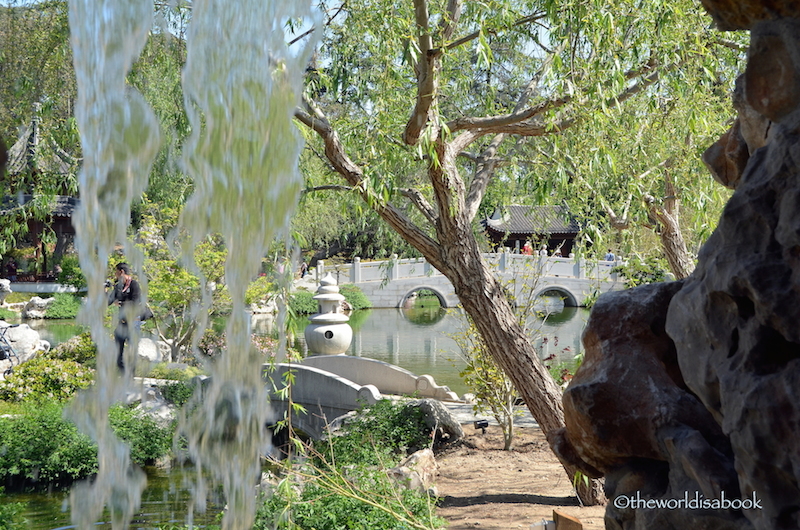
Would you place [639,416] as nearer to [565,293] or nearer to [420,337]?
[420,337]

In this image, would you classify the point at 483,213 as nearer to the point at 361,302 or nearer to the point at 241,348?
the point at 241,348

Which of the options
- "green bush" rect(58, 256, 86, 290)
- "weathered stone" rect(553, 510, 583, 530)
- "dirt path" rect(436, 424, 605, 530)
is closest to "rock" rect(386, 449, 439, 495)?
"dirt path" rect(436, 424, 605, 530)

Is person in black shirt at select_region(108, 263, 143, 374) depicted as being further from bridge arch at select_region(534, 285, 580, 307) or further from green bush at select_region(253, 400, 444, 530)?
bridge arch at select_region(534, 285, 580, 307)

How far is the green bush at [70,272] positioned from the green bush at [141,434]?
16.2 m

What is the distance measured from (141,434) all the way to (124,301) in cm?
154

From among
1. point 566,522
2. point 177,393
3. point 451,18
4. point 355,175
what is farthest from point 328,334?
point 566,522

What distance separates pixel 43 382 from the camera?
31.3 ft

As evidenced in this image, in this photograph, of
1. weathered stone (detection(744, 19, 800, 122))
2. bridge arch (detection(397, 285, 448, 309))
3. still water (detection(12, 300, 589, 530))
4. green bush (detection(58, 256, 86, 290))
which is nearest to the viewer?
weathered stone (detection(744, 19, 800, 122))

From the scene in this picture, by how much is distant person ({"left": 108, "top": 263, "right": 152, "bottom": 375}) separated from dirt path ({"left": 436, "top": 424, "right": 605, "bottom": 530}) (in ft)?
13.1


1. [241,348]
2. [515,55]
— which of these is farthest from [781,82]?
[515,55]

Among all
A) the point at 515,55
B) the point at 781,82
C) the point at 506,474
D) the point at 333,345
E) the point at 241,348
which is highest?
the point at 515,55

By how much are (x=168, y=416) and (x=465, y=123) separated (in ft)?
18.6

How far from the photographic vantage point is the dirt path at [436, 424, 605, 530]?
5512mm

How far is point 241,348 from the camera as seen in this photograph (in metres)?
5.09
